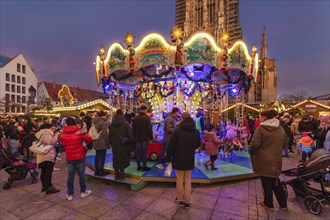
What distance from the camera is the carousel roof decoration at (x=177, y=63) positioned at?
6977mm

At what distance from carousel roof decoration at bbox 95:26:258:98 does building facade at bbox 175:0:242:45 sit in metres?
43.5

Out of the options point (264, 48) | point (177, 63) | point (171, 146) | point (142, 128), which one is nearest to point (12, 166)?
point (142, 128)

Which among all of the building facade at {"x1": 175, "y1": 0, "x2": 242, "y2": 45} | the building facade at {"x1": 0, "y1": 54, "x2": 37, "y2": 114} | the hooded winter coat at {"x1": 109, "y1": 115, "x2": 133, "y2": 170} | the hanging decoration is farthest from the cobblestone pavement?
the building facade at {"x1": 175, "y1": 0, "x2": 242, "y2": 45}

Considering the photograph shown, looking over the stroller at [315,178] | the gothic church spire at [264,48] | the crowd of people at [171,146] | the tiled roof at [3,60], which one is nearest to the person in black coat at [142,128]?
the crowd of people at [171,146]

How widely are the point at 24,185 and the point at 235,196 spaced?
18.2ft

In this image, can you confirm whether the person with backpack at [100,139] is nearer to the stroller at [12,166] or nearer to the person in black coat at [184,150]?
the stroller at [12,166]

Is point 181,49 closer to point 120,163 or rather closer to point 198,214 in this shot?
point 120,163

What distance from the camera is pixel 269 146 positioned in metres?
3.59

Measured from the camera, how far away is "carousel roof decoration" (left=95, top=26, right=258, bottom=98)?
6977 millimetres

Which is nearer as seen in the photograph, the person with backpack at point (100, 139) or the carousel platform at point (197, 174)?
the carousel platform at point (197, 174)

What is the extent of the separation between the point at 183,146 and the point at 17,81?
163ft

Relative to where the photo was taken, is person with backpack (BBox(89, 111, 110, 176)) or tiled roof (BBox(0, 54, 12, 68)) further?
tiled roof (BBox(0, 54, 12, 68))

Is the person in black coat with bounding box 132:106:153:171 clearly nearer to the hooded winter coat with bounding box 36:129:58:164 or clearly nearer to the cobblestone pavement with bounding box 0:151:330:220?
the cobblestone pavement with bounding box 0:151:330:220

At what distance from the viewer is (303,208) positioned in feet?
12.7
